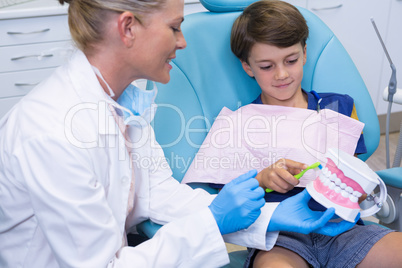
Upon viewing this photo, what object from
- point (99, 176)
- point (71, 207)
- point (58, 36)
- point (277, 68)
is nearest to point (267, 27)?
point (277, 68)

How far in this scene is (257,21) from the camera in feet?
4.63

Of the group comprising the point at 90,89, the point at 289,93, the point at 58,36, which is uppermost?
the point at 90,89

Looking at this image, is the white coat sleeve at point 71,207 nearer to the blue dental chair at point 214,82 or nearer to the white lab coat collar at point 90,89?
the white lab coat collar at point 90,89

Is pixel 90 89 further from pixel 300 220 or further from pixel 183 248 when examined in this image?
pixel 300 220

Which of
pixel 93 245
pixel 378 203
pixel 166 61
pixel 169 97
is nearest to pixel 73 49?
pixel 166 61

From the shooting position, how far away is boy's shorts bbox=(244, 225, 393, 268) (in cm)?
117

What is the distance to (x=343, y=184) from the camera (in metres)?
1.01

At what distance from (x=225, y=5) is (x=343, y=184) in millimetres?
712

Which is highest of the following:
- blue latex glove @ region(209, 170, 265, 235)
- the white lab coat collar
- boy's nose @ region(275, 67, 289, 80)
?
the white lab coat collar

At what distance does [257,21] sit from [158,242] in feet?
2.36

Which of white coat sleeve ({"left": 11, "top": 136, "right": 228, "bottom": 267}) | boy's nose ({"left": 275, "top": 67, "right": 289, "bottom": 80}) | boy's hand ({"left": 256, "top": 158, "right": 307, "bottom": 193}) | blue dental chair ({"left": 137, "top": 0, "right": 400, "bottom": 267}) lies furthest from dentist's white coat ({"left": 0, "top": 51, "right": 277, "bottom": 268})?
boy's nose ({"left": 275, "top": 67, "right": 289, "bottom": 80})

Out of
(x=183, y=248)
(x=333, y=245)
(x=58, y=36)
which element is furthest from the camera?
(x=58, y=36)

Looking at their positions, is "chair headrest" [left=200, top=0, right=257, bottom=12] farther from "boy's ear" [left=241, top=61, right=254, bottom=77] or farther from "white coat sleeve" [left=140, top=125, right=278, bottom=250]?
"white coat sleeve" [left=140, top=125, right=278, bottom=250]

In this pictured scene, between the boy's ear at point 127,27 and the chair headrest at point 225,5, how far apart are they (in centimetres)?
48
